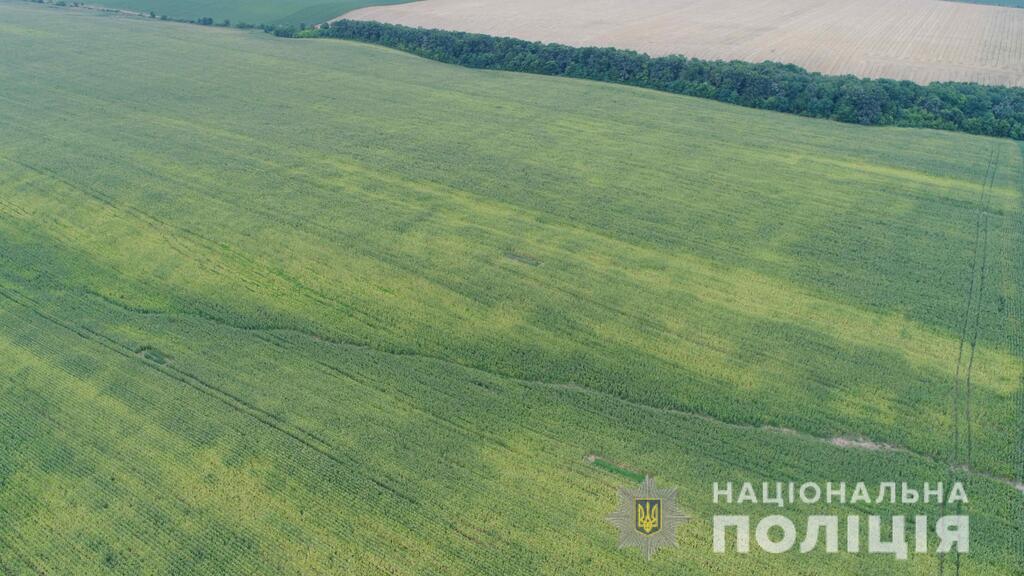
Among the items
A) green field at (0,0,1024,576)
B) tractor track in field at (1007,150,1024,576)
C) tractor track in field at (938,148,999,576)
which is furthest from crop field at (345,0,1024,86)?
tractor track in field at (938,148,999,576)

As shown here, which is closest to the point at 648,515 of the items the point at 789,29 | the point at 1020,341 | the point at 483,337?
the point at 483,337

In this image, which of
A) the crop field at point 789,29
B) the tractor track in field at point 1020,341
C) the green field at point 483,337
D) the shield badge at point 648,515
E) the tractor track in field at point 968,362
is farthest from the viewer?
the crop field at point 789,29

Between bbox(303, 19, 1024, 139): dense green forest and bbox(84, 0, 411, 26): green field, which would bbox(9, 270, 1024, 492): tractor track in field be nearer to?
bbox(303, 19, 1024, 139): dense green forest

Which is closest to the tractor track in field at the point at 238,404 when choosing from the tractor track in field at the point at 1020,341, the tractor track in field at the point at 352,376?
the tractor track in field at the point at 352,376

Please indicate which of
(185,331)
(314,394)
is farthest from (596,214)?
(185,331)

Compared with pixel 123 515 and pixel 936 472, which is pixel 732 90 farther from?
pixel 123 515

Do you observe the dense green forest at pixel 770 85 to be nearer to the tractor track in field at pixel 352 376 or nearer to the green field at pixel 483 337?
the green field at pixel 483 337
